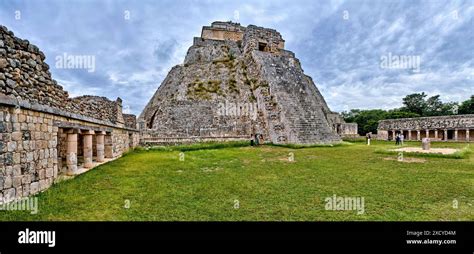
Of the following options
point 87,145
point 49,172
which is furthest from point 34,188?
point 87,145

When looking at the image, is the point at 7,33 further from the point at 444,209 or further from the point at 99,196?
the point at 444,209

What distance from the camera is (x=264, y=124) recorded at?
869 inches

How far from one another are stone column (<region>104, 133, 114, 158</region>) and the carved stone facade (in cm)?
4118

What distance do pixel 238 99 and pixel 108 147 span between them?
13.6 m

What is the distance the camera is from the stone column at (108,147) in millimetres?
12180

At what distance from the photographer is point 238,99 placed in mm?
23984

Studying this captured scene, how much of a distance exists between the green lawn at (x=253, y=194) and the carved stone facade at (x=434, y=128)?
115 ft

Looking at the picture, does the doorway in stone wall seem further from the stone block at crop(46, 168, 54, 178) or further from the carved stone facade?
the carved stone facade

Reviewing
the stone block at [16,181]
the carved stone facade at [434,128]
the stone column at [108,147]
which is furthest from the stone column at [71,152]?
the carved stone facade at [434,128]

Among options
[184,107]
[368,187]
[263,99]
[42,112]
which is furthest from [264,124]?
[42,112]

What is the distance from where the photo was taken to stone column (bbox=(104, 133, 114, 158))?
12180mm

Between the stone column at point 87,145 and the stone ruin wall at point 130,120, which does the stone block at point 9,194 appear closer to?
the stone column at point 87,145

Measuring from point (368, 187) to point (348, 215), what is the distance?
2385mm
